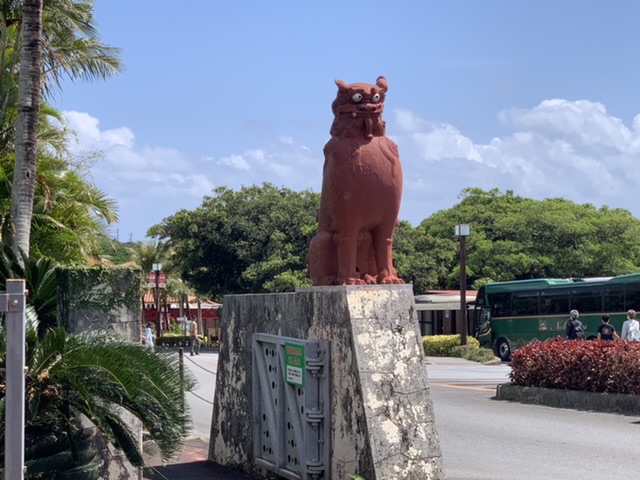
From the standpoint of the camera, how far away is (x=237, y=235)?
4338cm

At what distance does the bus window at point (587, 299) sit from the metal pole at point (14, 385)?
26.6m

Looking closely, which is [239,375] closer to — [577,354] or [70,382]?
[70,382]

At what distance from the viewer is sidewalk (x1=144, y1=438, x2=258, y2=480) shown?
9258 mm

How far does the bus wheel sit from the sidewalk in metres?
22.2

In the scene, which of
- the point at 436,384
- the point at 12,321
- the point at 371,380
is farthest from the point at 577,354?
the point at 12,321

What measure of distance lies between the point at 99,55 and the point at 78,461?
40.1 feet

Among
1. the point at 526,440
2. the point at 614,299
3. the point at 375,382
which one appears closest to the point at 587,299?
the point at 614,299

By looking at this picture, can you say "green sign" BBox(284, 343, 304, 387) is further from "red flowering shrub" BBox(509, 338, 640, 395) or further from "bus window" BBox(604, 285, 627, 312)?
"bus window" BBox(604, 285, 627, 312)

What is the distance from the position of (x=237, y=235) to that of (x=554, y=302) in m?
17.8

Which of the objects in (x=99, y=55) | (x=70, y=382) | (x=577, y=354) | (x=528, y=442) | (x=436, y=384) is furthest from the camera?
(x=436, y=384)

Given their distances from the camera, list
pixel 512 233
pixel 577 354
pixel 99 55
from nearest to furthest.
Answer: pixel 577 354 < pixel 99 55 < pixel 512 233

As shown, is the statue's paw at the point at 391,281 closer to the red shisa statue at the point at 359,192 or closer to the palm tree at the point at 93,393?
the red shisa statue at the point at 359,192

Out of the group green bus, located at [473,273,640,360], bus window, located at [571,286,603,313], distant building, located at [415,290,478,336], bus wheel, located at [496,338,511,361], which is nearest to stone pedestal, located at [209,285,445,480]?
green bus, located at [473,273,640,360]

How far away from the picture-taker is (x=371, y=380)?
7.33 m
